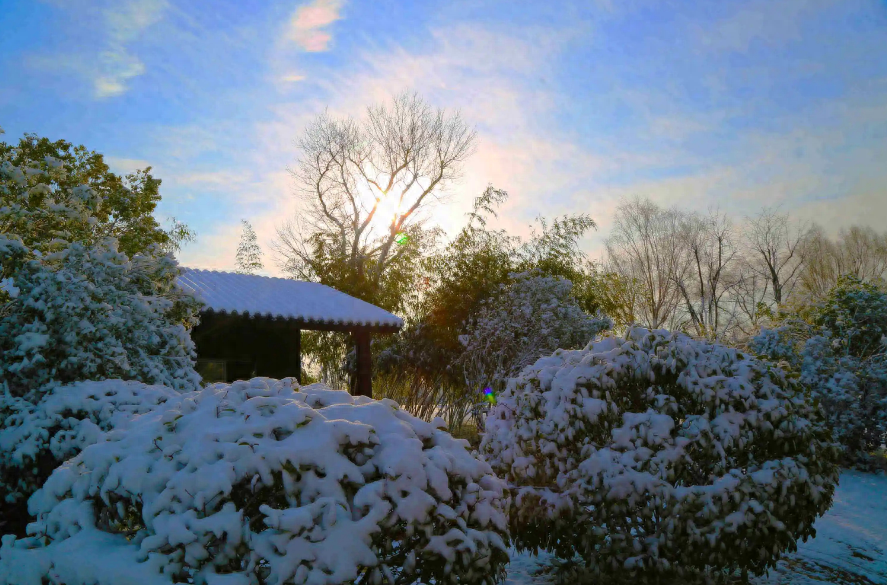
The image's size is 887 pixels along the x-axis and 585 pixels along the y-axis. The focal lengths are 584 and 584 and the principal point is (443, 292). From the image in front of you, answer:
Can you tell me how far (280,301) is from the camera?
10.8 m

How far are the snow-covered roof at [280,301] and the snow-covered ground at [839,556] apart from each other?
6.26 meters

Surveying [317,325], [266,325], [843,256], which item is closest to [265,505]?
[317,325]

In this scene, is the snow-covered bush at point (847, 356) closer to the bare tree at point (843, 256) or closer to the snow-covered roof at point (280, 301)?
the snow-covered roof at point (280, 301)

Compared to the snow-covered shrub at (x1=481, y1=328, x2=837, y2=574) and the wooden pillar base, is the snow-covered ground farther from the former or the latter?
the wooden pillar base

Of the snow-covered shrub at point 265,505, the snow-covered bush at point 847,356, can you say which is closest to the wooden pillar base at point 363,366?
the snow-covered bush at point 847,356

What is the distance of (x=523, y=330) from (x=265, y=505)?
1108cm

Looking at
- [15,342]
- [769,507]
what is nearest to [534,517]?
[769,507]

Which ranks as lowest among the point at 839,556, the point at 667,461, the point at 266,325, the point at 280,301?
the point at 839,556

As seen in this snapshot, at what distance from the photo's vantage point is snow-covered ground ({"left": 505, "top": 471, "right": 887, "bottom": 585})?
4.52 meters

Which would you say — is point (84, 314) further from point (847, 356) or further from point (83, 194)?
point (847, 356)

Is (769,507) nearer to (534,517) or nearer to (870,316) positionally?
(534,517)

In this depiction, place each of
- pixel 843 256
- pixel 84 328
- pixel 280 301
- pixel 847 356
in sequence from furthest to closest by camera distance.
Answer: pixel 843 256, pixel 280 301, pixel 847 356, pixel 84 328

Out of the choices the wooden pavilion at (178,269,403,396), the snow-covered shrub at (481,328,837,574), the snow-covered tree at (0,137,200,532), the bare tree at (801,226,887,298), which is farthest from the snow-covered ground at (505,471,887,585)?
the bare tree at (801,226,887,298)

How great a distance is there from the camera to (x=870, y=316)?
34.1 ft
